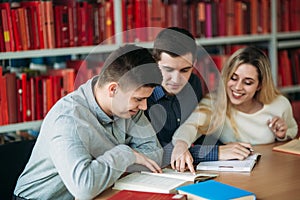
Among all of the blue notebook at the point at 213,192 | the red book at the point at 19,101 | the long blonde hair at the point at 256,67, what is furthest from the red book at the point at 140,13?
the blue notebook at the point at 213,192

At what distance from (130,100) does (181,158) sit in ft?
1.15

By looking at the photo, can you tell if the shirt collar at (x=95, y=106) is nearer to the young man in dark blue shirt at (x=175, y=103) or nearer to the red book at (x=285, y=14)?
the young man in dark blue shirt at (x=175, y=103)

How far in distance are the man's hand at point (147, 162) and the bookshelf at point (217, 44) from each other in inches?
33.2

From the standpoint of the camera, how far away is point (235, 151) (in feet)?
6.38

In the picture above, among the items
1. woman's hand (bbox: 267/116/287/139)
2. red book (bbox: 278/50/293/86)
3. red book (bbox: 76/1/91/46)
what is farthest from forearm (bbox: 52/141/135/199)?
red book (bbox: 278/50/293/86)

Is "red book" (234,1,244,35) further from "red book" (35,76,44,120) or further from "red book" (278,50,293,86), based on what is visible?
"red book" (35,76,44,120)

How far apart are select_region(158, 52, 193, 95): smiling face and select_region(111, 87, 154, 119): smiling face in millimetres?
163

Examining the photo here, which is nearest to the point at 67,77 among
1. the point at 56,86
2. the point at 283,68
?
the point at 56,86

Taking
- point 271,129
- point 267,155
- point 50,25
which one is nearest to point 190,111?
point 267,155

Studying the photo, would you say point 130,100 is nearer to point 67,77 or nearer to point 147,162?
point 147,162

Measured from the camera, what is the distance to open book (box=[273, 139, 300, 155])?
2072mm

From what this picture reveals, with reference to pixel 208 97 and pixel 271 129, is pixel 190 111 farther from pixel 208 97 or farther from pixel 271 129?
pixel 271 129

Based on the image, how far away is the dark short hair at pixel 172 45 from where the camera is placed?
5.84 feet

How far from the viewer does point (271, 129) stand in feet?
7.42
